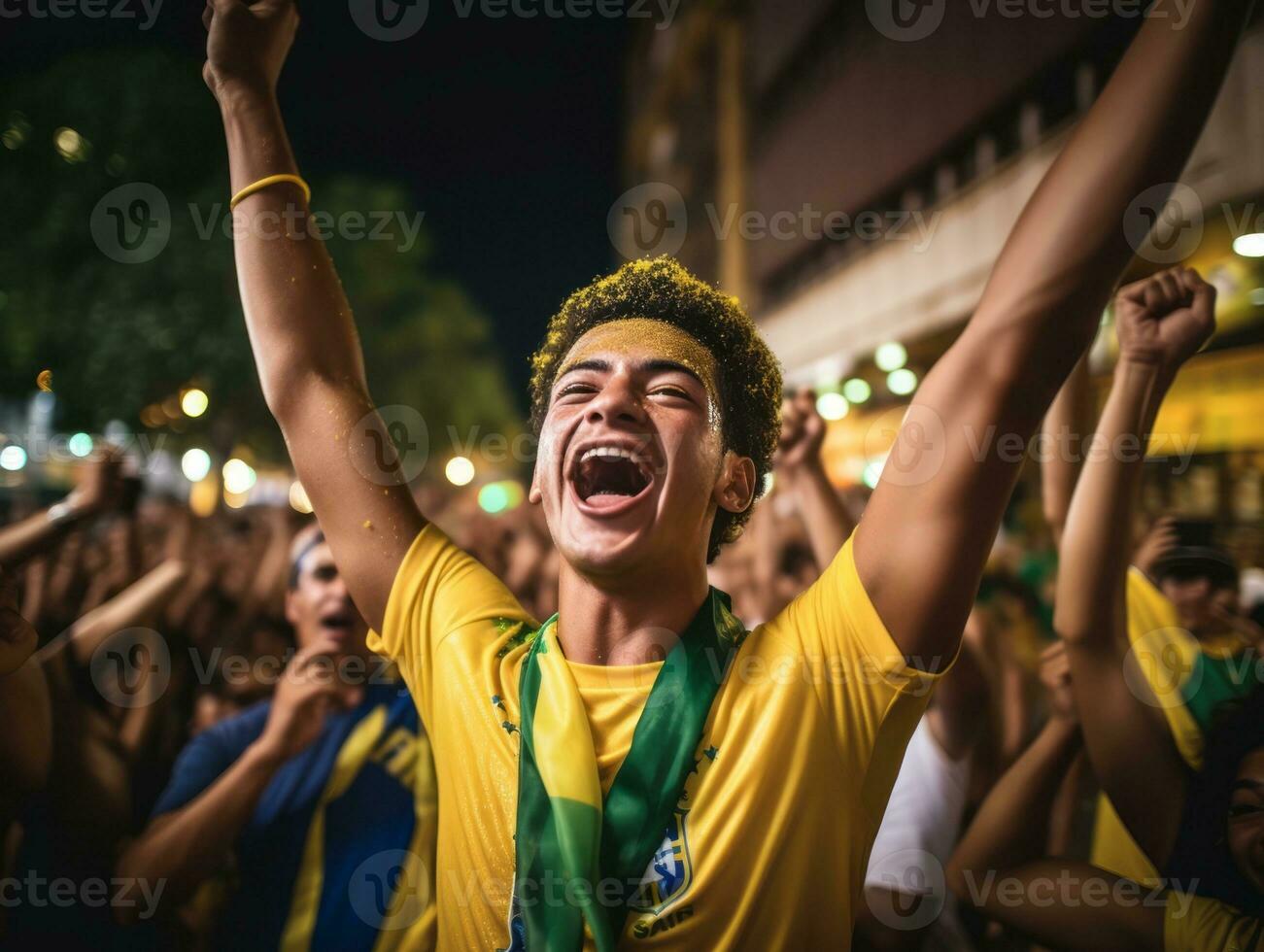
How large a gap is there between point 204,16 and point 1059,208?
1.90m

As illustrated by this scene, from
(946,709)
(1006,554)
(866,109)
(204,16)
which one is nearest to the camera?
(204,16)

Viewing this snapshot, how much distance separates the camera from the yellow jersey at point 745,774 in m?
1.34

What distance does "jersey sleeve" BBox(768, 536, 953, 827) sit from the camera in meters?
1.42

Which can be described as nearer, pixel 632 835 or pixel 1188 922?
pixel 632 835

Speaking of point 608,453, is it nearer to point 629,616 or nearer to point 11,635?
point 629,616

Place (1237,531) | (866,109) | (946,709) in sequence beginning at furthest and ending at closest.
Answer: (866,109), (1237,531), (946,709)

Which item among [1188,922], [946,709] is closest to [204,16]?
[946,709]

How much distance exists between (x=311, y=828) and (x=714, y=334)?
177 cm

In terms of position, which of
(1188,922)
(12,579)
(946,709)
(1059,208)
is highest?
(1059,208)

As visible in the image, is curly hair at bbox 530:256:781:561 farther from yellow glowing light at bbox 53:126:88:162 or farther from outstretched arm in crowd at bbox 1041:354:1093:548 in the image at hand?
yellow glowing light at bbox 53:126:88:162

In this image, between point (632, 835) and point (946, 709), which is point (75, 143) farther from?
point (946, 709)

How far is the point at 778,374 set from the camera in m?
2.01

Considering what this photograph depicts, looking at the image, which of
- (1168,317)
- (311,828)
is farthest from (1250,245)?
(311,828)

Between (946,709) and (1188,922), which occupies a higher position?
(946,709)
